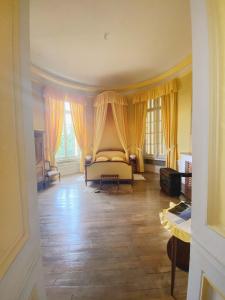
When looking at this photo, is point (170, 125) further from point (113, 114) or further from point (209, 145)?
point (209, 145)

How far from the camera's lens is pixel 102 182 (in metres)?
5.04

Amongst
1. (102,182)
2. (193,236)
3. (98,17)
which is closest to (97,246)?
(193,236)

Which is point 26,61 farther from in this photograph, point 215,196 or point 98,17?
point 98,17

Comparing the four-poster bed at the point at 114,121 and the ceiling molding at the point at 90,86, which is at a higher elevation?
the ceiling molding at the point at 90,86

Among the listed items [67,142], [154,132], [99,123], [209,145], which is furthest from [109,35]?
[67,142]

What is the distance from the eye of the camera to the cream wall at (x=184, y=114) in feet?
15.0

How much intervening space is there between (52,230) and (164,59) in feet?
15.5

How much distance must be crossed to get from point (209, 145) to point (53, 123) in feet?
17.4

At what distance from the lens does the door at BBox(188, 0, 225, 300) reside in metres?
0.72

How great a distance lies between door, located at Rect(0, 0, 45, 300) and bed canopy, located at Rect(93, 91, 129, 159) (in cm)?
531

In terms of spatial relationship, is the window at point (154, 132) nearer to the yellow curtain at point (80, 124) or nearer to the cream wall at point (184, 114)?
the cream wall at point (184, 114)

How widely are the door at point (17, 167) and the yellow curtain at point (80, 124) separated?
5418 mm

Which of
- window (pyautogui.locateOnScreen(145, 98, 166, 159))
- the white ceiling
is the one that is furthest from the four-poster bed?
the white ceiling

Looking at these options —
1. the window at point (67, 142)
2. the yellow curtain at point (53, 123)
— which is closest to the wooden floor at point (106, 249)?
the yellow curtain at point (53, 123)
